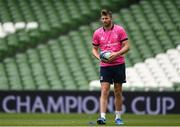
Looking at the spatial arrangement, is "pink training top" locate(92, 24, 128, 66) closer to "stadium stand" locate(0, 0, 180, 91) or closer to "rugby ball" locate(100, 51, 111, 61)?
"rugby ball" locate(100, 51, 111, 61)

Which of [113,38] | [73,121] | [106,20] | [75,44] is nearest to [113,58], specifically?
[113,38]

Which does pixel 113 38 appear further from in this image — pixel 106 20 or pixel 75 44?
pixel 75 44

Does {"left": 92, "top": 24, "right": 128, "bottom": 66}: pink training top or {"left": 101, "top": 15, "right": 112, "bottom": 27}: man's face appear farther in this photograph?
{"left": 92, "top": 24, "right": 128, "bottom": 66}: pink training top

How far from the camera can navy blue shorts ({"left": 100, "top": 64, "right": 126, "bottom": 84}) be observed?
12.2 m

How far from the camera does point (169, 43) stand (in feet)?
68.1

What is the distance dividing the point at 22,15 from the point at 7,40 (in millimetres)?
1295

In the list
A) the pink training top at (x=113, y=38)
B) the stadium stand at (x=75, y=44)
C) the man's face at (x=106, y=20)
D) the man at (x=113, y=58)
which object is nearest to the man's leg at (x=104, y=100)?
the man at (x=113, y=58)

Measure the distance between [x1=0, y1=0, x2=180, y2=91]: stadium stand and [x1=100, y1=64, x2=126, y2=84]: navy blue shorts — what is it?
6.23 metres

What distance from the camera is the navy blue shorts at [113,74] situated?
40.0 ft

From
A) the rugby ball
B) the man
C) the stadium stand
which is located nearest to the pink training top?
the man

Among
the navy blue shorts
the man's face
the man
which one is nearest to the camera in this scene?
the man's face

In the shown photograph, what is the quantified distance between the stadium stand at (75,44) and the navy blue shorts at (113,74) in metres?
6.23

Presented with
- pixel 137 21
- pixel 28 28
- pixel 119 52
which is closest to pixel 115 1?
pixel 137 21

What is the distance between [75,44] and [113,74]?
957 centimetres
